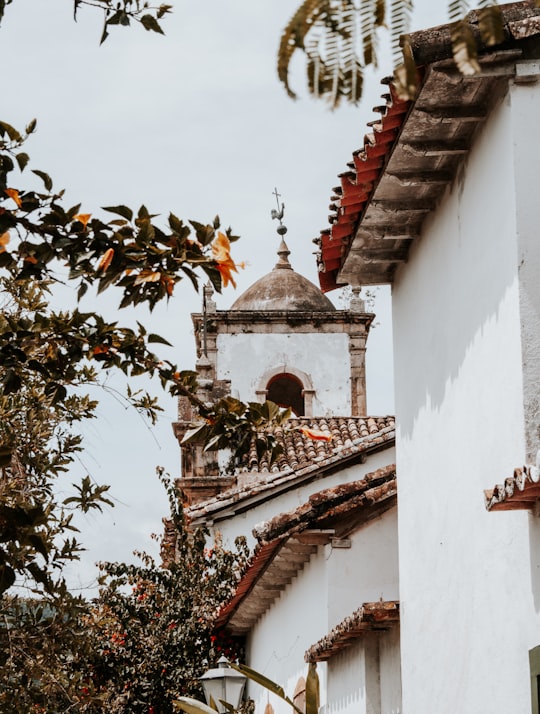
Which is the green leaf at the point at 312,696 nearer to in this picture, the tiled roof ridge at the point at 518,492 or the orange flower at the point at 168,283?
A: the tiled roof ridge at the point at 518,492

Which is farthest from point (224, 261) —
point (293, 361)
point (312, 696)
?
point (293, 361)

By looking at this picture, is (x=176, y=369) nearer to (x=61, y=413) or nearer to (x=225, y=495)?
(x=61, y=413)

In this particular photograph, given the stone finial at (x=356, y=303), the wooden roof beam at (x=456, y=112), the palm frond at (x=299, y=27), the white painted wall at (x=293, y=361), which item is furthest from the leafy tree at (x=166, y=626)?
the stone finial at (x=356, y=303)

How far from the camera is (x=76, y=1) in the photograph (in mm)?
5020

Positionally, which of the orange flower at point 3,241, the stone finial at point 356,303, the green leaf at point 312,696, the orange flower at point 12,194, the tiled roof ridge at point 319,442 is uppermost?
the stone finial at point 356,303

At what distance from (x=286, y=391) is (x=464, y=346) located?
25.5 metres

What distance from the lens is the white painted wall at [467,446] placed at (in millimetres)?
6328

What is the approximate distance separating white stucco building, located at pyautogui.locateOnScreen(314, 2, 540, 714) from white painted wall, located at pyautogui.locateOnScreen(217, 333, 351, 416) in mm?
21837

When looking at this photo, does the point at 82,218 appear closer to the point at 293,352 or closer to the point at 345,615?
the point at 345,615

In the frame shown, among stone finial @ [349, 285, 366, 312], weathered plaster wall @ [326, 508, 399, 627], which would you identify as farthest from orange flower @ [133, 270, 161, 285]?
stone finial @ [349, 285, 366, 312]

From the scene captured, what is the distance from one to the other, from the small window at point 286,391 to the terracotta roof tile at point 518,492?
85.1ft

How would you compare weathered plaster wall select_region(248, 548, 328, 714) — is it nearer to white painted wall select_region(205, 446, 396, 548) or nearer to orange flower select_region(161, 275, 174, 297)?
white painted wall select_region(205, 446, 396, 548)

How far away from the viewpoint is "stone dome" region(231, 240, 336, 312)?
108ft

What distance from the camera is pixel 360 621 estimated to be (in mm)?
9172
